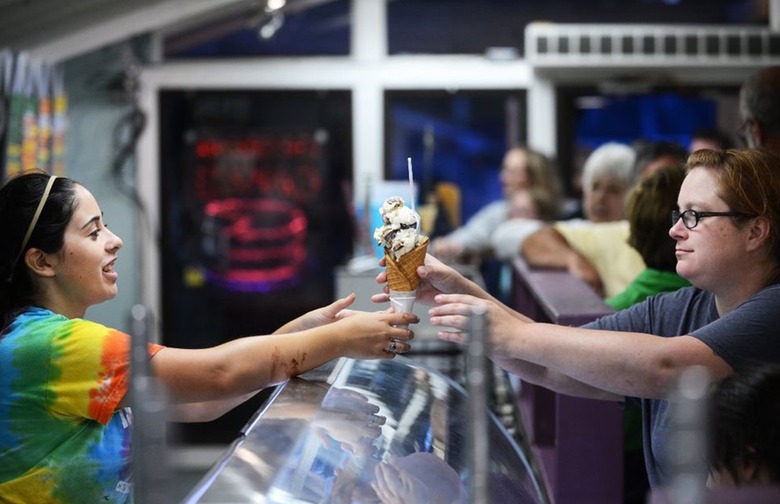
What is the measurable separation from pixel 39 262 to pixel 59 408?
33cm

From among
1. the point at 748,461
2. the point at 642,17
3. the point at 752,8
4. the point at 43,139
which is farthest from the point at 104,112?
the point at 748,461

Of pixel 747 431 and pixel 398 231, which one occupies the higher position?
pixel 398 231

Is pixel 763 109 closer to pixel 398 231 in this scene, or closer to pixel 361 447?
pixel 398 231

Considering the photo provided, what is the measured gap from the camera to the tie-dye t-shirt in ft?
5.90

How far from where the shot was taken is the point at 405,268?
2045 mm

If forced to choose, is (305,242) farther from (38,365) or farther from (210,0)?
(38,365)

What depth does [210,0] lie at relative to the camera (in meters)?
6.51

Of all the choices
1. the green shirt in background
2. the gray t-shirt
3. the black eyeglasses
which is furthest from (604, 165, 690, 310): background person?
the black eyeglasses

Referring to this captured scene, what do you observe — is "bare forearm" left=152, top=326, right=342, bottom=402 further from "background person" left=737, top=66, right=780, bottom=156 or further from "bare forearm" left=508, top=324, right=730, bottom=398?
"background person" left=737, top=66, right=780, bottom=156

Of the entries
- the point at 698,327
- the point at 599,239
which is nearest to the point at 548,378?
the point at 698,327

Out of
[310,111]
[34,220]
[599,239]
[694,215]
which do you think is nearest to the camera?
[694,215]

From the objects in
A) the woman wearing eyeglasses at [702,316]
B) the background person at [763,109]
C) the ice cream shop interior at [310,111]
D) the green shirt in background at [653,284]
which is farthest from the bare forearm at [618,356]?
the ice cream shop interior at [310,111]

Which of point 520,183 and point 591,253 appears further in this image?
point 520,183

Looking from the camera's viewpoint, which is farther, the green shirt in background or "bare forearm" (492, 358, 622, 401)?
the green shirt in background
